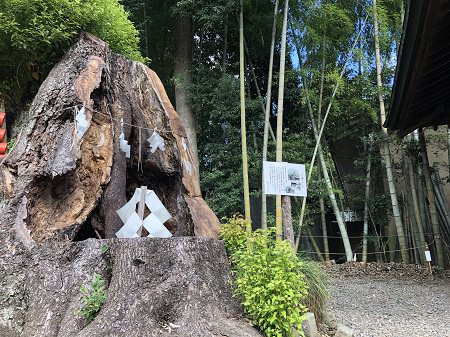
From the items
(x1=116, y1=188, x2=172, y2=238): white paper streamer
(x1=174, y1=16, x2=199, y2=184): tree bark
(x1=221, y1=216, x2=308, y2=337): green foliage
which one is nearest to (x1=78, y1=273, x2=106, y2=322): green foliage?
(x1=116, y1=188, x2=172, y2=238): white paper streamer

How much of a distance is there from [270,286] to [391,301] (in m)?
3.54

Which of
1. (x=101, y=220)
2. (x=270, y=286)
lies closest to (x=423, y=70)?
(x=270, y=286)

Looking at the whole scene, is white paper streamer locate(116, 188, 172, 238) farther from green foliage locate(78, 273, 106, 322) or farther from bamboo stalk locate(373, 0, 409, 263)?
bamboo stalk locate(373, 0, 409, 263)

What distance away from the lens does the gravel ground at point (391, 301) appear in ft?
13.6

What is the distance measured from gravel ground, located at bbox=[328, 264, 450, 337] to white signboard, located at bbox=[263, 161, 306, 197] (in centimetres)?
134

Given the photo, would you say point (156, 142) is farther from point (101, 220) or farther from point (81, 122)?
point (101, 220)

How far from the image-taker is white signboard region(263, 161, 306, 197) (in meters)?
3.91

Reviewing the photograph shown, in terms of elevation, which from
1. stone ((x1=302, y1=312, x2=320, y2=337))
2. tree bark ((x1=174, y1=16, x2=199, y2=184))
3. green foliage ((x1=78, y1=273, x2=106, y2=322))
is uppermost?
tree bark ((x1=174, y1=16, x2=199, y2=184))

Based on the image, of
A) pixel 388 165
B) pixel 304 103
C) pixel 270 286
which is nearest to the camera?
pixel 270 286

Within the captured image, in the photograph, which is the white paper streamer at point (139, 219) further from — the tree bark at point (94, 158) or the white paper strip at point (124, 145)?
the white paper strip at point (124, 145)

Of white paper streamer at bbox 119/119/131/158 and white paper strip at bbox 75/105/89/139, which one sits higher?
white paper strip at bbox 75/105/89/139

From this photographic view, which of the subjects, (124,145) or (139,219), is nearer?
(139,219)

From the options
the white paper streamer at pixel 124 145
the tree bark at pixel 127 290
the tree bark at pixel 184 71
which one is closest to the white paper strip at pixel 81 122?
the white paper streamer at pixel 124 145

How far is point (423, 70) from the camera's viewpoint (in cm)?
458
